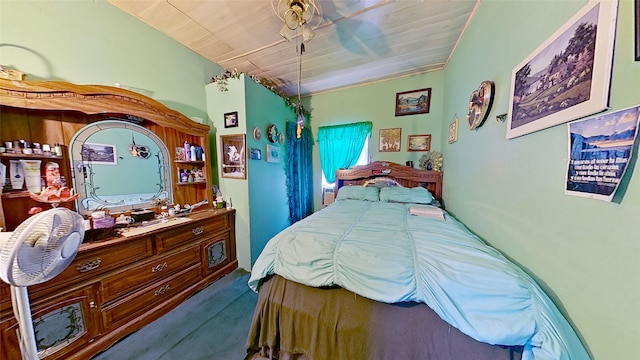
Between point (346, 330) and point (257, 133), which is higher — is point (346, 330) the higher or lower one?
the lower one

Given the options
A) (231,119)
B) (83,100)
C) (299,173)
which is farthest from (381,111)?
(83,100)

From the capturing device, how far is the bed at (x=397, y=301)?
2.50 ft

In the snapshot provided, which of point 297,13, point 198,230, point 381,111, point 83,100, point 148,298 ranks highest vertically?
point 297,13

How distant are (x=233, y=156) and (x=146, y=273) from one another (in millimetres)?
1423

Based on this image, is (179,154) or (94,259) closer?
(94,259)

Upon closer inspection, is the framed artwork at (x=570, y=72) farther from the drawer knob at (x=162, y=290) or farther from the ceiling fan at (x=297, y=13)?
the drawer knob at (x=162, y=290)

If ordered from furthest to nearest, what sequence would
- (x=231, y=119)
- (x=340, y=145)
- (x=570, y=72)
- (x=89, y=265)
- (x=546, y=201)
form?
(x=340, y=145)
(x=231, y=119)
(x=89, y=265)
(x=546, y=201)
(x=570, y=72)

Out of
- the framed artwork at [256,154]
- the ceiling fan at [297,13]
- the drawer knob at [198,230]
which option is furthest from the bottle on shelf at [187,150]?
the ceiling fan at [297,13]

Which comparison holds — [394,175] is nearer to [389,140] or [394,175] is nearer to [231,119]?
[389,140]

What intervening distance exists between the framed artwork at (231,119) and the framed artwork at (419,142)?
2.56 metres

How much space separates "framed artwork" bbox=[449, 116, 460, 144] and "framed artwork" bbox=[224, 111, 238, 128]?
2.60 m

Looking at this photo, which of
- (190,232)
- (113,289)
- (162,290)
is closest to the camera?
(113,289)

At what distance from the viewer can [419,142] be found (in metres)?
2.94

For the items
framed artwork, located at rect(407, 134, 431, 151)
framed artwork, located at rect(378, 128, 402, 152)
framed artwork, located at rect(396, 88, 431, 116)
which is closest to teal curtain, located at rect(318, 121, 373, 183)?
framed artwork, located at rect(378, 128, 402, 152)
